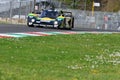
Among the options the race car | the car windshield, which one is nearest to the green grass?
the race car

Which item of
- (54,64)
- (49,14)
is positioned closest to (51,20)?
(49,14)

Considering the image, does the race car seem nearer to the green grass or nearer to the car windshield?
the car windshield

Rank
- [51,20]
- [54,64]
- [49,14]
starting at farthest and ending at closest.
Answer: [49,14] → [51,20] → [54,64]

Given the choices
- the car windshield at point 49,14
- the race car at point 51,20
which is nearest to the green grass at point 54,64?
the race car at point 51,20

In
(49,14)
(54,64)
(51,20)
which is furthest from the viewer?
(49,14)

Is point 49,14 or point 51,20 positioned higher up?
point 49,14

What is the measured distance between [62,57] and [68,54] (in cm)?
92

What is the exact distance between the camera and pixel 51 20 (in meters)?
35.6

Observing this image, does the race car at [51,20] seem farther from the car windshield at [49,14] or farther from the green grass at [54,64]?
A: the green grass at [54,64]

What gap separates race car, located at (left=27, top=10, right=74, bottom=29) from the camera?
35.3 meters

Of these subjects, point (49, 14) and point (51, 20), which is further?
point (49, 14)

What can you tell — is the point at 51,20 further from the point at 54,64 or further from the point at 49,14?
the point at 54,64

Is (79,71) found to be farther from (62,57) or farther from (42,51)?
(42,51)

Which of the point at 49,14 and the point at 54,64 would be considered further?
the point at 49,14
